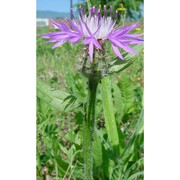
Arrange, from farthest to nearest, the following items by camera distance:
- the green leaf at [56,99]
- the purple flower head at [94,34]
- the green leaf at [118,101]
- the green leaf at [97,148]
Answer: the green leaf at [118,101] < the green leaf at [97,148] < the green leaf at [56,99] < the purple flower head at [94,34]

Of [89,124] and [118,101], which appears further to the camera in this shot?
[118,101]

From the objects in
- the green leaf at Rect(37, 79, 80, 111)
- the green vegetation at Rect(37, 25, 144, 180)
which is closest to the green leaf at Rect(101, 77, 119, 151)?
the green vegetation at Rect(37, 25, 144, 180)

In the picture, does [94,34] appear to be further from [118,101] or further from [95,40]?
[118,101]

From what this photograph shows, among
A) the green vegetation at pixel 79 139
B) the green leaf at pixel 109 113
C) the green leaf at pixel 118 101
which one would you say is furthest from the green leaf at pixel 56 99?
the green leaf at pixel 118 101

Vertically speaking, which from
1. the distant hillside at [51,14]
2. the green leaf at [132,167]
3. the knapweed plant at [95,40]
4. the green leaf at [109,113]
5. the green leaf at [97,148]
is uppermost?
the distant hillside at [51,14]

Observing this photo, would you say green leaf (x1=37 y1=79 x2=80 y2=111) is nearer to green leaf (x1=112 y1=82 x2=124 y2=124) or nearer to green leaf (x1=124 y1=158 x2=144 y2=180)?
green leaf (x1=124 y1=158 x2=144 y2=180)

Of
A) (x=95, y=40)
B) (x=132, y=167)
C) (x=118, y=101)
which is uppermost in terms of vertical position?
(x=95, y=40)

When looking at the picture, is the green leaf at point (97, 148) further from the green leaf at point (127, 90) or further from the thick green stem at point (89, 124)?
the green leaf at point (127, 90)

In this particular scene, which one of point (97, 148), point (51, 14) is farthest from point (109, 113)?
point (51, 14)

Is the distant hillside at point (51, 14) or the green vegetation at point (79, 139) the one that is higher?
the distant hillside at point (51, 14)

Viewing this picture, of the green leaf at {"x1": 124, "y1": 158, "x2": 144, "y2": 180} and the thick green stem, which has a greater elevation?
the thick green stem

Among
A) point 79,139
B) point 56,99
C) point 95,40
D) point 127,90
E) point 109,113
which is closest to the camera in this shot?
point 95,40
